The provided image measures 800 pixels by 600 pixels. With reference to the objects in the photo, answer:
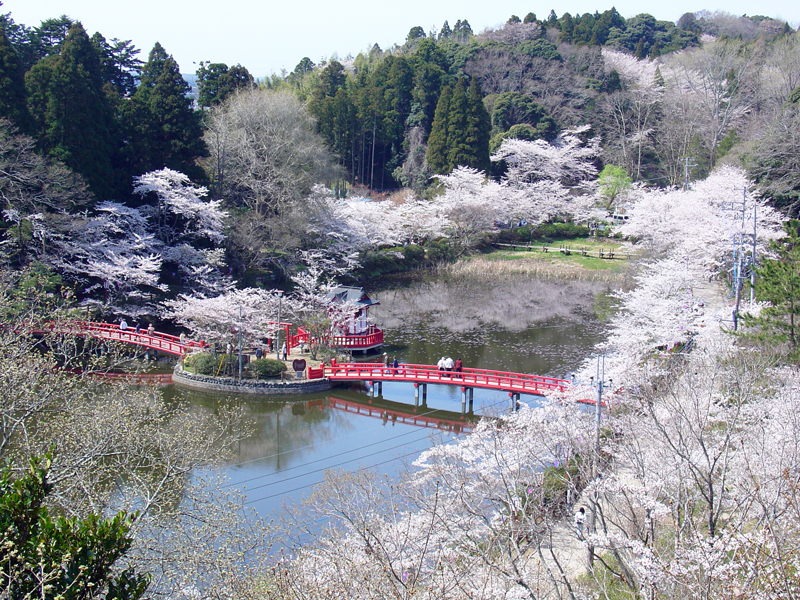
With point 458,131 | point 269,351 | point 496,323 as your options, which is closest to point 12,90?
point 269,351

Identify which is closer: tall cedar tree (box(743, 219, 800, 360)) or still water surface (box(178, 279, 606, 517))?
tall cedar tree (box(743, 219, 800, 360))

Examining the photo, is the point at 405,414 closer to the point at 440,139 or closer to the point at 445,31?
the point at 440,139

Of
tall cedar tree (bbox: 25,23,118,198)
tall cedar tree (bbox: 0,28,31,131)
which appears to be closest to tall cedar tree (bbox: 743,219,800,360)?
tall cedar tree (bbox: 25,23,118,198)

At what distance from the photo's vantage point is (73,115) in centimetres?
2825

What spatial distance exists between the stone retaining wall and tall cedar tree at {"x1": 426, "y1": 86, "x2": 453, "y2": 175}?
1285 inches

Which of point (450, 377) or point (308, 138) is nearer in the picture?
point (450, 377)

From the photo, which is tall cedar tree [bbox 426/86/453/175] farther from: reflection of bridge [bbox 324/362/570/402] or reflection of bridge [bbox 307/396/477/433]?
reflection of bridge [bbox 307/396/477/433]

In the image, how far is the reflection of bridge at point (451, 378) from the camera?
19984 mm

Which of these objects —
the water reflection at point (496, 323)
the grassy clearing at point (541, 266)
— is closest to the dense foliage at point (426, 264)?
the grassy clearing at point (541, 266)

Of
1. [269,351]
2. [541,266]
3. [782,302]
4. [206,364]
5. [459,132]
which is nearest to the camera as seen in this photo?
[782,302]

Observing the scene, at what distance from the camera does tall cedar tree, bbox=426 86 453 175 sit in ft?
171

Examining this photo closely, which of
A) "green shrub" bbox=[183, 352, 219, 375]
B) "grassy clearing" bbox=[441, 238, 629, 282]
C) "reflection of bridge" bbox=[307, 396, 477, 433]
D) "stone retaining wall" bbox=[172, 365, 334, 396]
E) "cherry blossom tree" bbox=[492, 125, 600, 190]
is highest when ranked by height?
"cherry blossom tree" bbox=[492, 125, 600, 190]

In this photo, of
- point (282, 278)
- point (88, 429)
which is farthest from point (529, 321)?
point (88, 429)

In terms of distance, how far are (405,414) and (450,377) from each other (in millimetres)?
1923
